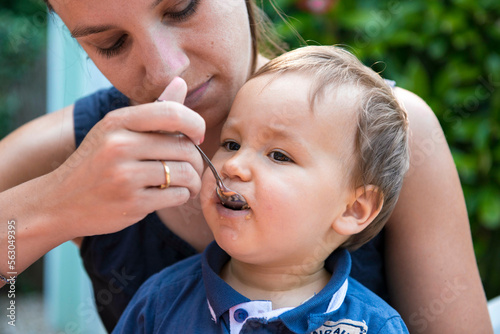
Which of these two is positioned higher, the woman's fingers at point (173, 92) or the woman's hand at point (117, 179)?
the woman's fingers at point (173, 92)

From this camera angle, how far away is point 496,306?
1849 mm

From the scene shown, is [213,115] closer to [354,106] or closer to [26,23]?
[354,106]

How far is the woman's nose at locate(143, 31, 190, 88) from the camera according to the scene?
1246 millimetres

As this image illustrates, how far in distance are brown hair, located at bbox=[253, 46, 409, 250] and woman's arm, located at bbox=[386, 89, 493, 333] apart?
0.16 metres

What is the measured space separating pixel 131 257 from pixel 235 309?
0.60m

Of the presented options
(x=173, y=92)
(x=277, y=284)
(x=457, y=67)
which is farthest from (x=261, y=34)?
(x=457, y=67)

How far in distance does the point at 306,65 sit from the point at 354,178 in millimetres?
287

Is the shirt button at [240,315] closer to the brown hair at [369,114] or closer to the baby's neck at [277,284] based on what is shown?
the baby's neck at [277,284]

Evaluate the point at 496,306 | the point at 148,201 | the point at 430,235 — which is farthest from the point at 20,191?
the point at 496,306

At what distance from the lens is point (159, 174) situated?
42.0 inches

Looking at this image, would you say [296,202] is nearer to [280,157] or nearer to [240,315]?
[280,157]

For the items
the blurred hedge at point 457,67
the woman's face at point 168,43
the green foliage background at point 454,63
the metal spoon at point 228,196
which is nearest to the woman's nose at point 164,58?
the woman's face at point 168,43

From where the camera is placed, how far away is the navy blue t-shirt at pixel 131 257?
1.63 m

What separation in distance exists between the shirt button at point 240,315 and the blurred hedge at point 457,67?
5.92 ft
